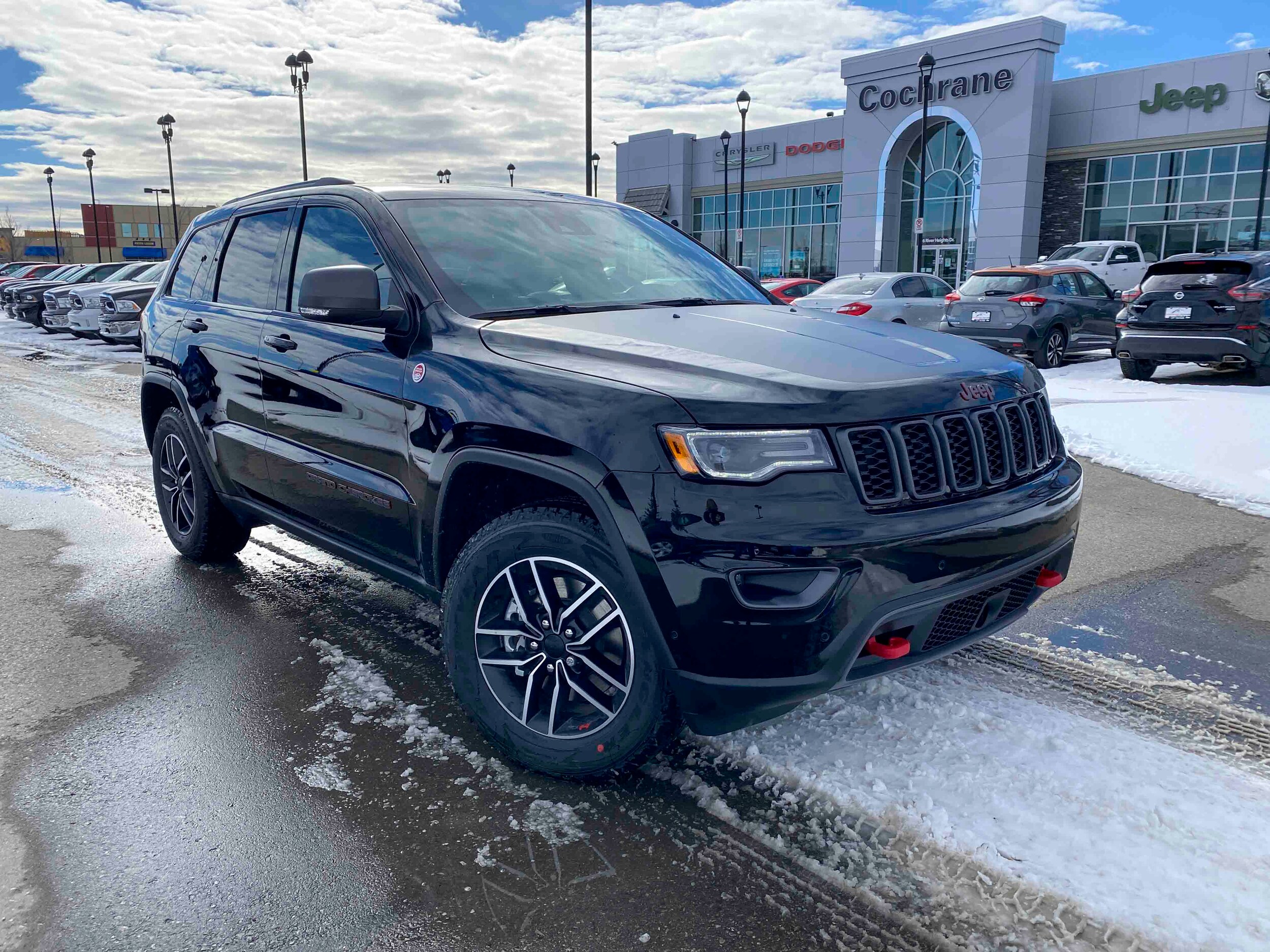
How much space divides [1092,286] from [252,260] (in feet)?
46.8

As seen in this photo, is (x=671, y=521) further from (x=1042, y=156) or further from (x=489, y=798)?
(x=1042, y=156)

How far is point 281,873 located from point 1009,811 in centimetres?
194

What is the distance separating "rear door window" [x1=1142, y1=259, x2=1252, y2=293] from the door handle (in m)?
11.6

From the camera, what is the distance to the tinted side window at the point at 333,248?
3.49m

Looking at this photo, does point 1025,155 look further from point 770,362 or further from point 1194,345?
point 770,362

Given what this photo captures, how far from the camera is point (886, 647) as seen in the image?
251 cm

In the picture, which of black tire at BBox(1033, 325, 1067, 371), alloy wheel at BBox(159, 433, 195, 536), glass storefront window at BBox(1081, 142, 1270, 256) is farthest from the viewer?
glass storefront window at BBox(1081, 142, 1270, 256)

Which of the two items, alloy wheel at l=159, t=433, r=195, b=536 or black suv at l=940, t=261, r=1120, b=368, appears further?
black suv at l=940, t=261, r=1120, b=368

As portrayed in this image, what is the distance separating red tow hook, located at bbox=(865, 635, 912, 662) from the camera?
2512mm

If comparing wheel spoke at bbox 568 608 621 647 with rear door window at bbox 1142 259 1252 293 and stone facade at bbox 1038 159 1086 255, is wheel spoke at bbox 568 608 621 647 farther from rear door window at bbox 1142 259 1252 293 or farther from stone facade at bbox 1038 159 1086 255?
stone facade at bbox 1038 159 1086 255

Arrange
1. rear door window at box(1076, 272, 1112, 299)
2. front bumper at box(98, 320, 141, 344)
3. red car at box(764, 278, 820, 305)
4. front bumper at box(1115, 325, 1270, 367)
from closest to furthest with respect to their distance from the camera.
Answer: front bumper at box(1115, 325, 1270, 367)
rear door window at box(1076, 272, 1112, 299)
front bumper at box(98, 320, 141, 344)
red car at box(764, 278, 820, 305)

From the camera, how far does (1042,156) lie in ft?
117

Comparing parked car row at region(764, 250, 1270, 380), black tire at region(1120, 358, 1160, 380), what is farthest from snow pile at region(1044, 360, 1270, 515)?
parked car row at region(764, 250, 1270, 380)

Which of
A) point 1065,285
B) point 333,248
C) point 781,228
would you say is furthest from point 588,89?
point 781,228
